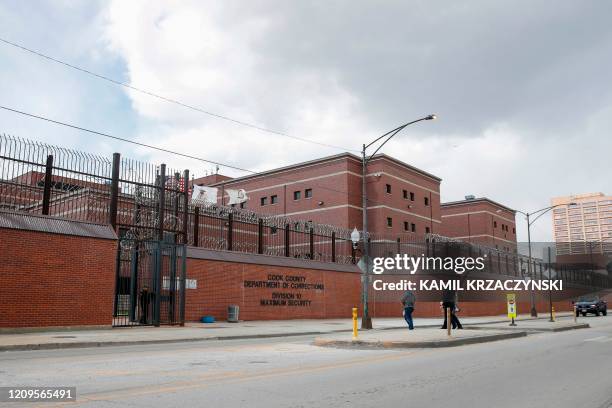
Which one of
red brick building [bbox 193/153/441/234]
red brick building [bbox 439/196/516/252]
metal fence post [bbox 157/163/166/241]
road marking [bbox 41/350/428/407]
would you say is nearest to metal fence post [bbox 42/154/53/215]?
metal fence post [bbox 157/163/166/241]

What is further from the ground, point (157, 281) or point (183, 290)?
point (157, 281)

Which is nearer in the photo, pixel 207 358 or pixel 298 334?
pixel 207 358

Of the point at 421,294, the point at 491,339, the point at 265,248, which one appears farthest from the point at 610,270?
the point at 491,339

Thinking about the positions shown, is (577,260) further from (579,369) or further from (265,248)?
(579,369)

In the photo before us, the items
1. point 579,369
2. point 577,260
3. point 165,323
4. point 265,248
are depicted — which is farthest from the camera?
point 577,260

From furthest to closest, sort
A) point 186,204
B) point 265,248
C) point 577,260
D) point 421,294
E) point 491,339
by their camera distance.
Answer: point 577,260, point 421,294, point 265,248, point 186,204, point 491,339

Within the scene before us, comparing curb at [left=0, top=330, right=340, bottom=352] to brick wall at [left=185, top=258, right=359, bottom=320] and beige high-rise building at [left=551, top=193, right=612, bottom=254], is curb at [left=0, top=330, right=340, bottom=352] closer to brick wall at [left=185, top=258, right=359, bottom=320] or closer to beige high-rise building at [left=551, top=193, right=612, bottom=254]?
brick wall at [left=185, top=258, right=359, bottom=320]

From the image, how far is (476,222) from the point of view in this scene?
86.9m

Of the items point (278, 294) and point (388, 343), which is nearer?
point (388, 343)

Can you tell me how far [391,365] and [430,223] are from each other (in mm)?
61288

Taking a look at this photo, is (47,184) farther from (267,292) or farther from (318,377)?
(318,377)

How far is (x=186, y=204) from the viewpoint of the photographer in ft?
80.8

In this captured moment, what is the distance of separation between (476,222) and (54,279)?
7657 cm

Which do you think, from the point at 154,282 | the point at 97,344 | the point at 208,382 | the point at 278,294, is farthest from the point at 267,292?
the point at 208,382
